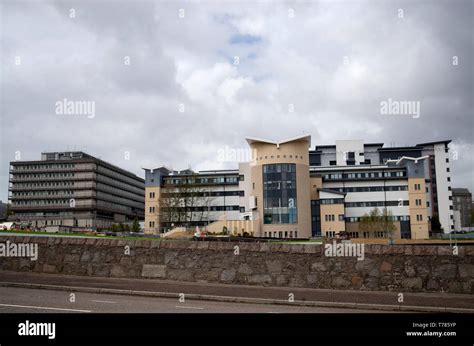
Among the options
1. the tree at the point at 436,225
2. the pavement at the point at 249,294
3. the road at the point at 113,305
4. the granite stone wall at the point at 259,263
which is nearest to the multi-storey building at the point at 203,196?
the tree at the point at 436,225

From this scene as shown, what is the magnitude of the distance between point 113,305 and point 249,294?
381 centimetres

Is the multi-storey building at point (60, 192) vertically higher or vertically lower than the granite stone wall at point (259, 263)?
higher

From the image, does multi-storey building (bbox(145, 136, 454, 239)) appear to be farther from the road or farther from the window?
the road

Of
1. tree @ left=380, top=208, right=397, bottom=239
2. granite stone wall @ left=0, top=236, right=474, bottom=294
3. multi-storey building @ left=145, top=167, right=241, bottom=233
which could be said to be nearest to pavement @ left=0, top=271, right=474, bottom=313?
granite stone wall @ left=0, top=236, right=474, bottom=294

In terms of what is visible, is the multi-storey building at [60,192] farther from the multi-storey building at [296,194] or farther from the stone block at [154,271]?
the stone block at [154,271]

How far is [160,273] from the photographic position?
51.3 feet

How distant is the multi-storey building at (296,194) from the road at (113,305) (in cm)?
7830

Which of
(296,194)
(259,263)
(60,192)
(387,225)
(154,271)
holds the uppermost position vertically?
(60,192)

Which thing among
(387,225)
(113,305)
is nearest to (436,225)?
(387,225)

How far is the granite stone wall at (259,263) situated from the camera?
540 inches

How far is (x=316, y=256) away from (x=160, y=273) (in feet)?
17.1

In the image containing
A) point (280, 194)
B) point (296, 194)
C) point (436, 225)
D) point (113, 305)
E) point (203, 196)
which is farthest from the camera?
point (436, 225)

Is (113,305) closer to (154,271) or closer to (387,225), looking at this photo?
(154,271)

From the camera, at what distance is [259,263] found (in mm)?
14844
